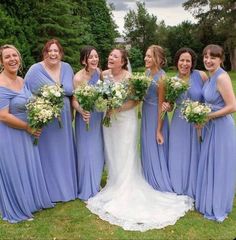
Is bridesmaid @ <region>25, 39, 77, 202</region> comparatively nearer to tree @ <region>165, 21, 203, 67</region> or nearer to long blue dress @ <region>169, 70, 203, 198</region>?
long blue dress @ <region>169, 70, 203, 198</region>

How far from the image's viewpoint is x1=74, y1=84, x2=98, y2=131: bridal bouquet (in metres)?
6.52

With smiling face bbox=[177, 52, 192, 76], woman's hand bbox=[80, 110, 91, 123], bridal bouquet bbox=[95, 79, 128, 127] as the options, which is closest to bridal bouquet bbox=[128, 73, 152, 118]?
bridal bouquet bbox=[95, 79, 128, 127]

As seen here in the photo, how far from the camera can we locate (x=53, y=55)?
6.89 metres

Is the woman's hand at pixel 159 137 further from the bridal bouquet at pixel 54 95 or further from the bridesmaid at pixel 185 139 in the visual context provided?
the bridal bouquet at pixel 54 95

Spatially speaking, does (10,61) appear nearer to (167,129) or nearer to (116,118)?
(116,118)

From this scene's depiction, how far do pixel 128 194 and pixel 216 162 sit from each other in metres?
1.68

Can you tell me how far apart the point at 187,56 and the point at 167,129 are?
1.44m

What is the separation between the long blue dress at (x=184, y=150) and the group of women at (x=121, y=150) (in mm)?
18

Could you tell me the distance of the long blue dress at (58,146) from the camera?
698cm

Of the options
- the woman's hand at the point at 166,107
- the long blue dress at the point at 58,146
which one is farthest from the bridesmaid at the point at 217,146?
the long blue dress at the point at 58,146

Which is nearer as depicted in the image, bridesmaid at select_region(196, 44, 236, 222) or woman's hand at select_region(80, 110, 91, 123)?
bridesmaid at select_region(196, 44, 236, 222)

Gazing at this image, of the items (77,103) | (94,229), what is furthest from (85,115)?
(94,229)

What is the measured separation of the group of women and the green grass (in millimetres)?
153

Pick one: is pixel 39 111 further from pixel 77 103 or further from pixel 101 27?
pixel 101 27
